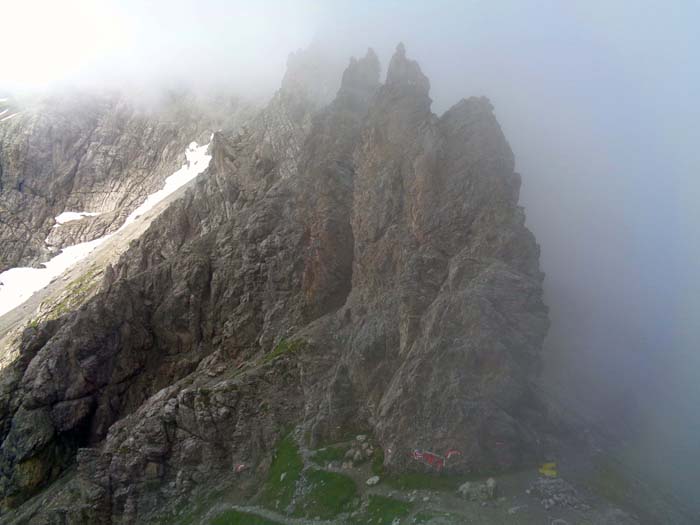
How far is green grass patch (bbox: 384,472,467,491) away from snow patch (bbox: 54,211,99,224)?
165593 mm

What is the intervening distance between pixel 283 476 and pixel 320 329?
679 inches

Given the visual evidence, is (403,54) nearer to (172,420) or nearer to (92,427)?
(172,420)

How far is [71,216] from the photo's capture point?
183 metres

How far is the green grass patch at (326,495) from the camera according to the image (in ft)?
144

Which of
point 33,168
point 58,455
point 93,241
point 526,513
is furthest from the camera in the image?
point 33,168

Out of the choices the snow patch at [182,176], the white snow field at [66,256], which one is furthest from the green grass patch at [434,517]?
the snow patch at [182,176]

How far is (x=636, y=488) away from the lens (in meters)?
40.4

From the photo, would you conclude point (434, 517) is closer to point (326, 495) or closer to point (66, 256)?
point (326, 495)

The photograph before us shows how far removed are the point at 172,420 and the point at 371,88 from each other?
175 ft

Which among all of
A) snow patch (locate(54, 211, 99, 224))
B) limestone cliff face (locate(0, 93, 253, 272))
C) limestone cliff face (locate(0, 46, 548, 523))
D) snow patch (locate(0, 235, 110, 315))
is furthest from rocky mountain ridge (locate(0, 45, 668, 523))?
snow patch (locate(54, 211, 99, 224))

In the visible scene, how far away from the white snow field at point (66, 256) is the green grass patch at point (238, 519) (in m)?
127

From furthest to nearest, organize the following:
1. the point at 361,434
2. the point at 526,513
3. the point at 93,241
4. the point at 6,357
Result: the point at 93,241 → the point at 6,357 → the point at 361,434 → the point at 526,513

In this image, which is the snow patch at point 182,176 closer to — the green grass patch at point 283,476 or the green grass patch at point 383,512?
the green grass patch at point 283,476

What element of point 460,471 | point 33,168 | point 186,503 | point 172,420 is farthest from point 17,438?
point 33,168
